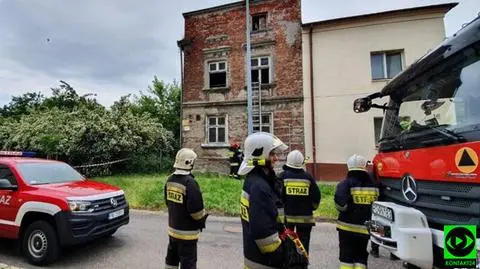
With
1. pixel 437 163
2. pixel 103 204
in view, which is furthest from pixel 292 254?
pixel 103 204

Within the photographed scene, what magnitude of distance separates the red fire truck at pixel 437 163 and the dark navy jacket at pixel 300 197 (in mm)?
1365

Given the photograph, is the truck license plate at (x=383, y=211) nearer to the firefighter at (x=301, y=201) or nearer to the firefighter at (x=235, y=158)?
the firefighter at (x=301, y=201)

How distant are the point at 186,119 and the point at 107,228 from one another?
12587mm

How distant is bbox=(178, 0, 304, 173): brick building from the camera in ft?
54.3

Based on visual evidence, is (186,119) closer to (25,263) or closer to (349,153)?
(349,153)

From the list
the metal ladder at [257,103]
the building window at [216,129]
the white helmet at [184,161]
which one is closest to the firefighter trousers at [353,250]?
the white helmet at [184,161]

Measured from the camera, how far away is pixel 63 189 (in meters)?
6.11

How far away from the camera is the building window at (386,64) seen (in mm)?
15133

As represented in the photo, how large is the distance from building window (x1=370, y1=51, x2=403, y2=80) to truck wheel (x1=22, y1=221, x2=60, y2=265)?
14082mm

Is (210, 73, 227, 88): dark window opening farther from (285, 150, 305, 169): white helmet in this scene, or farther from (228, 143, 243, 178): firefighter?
(285, 150, 305, 169): white helmet

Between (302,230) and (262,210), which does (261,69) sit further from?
(262,210)

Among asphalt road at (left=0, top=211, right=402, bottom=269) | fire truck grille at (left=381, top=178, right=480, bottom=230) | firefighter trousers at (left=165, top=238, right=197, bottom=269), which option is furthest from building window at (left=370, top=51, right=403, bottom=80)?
firefighter trousers at (left=165, top=238, right=197, bottom=269)

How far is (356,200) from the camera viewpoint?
441 cm

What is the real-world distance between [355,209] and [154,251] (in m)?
3.83
